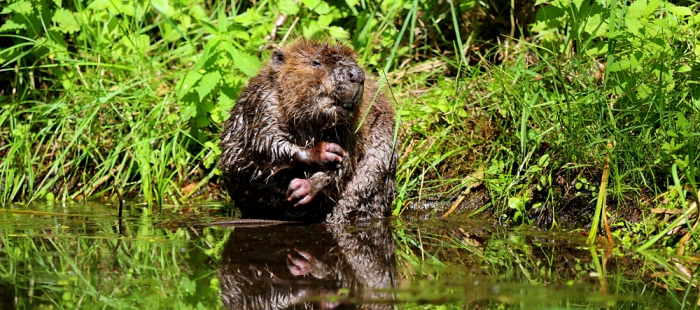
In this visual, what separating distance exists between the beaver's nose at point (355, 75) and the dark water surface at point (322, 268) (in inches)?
28.2

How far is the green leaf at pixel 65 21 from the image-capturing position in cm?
597

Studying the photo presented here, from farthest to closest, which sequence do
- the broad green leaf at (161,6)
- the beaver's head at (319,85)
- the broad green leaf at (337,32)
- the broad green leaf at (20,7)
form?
the broad green leaf at (337,32), the broad green leaf at (161,6), the broad green leaf at (20,7), the beaver's head at (319,85)

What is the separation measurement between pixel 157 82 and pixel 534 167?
96.6 inches

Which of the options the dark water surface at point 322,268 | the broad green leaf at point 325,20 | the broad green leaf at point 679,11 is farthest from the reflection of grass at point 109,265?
the broad green leaf at point 679,11

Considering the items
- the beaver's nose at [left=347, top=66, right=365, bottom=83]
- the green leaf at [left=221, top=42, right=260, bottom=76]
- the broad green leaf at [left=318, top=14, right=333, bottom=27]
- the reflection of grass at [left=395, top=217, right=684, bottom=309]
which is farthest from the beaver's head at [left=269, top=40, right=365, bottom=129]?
the broad green leaf at [left=318, top=14, right=333, bottom=27]

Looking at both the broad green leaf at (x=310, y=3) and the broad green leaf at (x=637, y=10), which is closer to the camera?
the broad green leaf at (x=637, y=10)

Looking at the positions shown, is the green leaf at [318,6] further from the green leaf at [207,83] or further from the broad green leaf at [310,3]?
the green leaf at [207,83]

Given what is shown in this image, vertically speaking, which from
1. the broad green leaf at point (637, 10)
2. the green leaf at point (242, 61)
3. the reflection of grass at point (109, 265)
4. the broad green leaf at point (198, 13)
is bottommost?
the reflection of grass at point (109, 265)

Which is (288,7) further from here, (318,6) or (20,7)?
(20,7)

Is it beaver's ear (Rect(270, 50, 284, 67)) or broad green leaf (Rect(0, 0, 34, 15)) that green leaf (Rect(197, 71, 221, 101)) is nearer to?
beaver's ear (Rect(270, 50, 284, 67))

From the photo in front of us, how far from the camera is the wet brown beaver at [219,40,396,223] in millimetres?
4645

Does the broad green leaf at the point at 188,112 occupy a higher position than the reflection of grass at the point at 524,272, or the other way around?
the broad green leaf at the point at 188,112

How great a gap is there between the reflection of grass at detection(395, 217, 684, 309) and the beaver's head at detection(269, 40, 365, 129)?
658mm

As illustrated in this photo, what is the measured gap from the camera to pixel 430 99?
584cm
